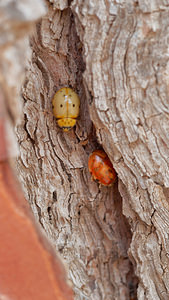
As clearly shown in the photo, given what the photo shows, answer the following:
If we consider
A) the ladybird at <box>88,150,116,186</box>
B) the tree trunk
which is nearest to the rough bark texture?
the tree trunk

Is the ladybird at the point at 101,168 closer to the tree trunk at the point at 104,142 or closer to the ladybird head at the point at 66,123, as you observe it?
the tree trunk at the point at 104,142

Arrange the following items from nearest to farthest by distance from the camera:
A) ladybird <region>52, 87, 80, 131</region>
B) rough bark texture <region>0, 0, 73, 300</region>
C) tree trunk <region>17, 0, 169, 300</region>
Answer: rough bark texture <region>0, 0, 73, 300</region>, tree trunk <region>17, 0, 169, 300</region>, ladybird <region>52, 87, 80, 131</region>

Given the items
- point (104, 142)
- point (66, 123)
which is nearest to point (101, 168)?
point (104, 142)

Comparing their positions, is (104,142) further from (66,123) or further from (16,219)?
(16,219)

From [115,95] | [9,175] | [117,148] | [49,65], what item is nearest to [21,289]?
[9,175]

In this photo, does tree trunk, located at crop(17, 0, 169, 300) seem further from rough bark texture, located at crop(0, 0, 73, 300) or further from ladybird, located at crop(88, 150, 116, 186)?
rough bark texture, located at crop(0, 0, 73, 300)

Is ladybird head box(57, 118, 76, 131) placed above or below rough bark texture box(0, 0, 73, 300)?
above
